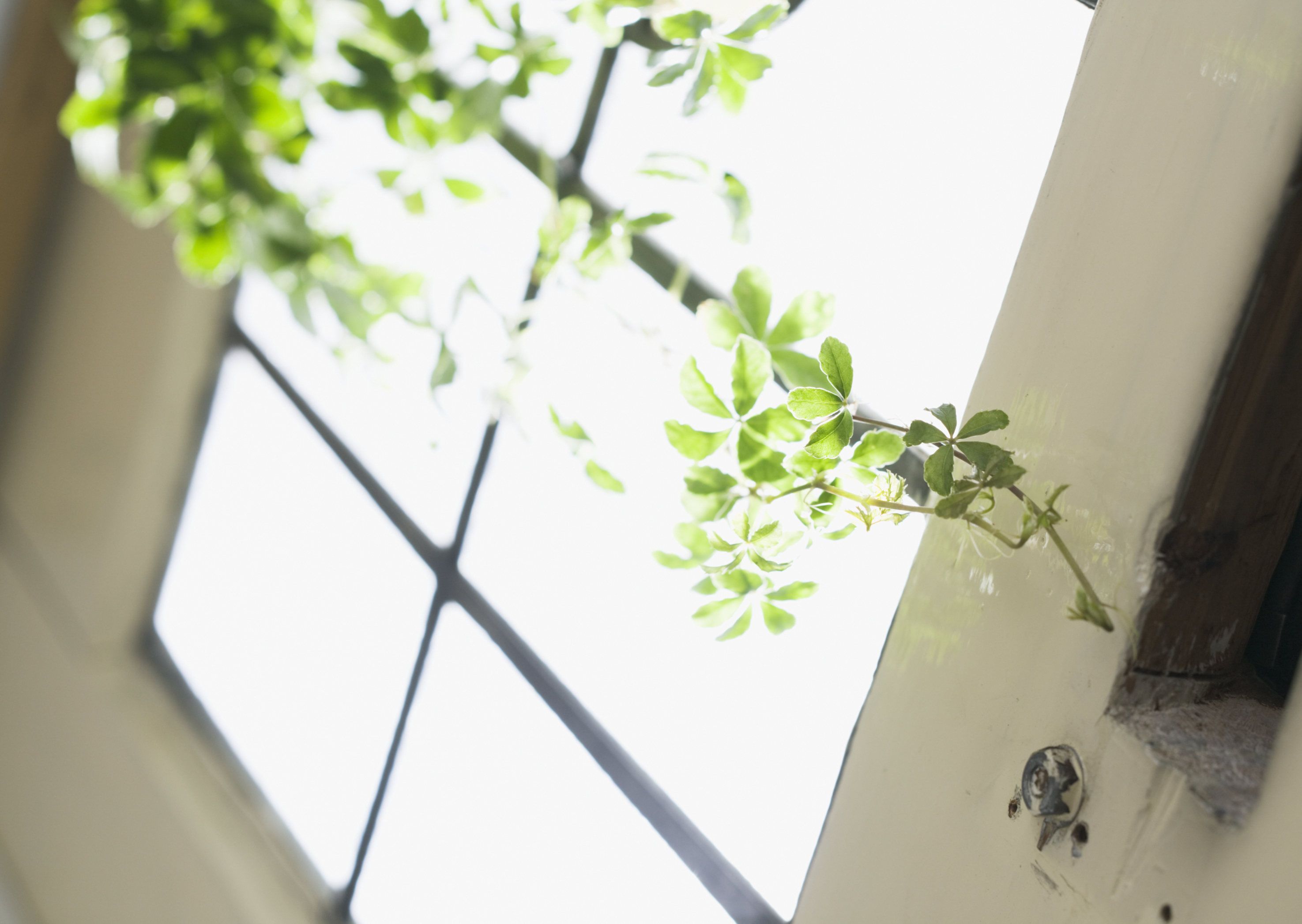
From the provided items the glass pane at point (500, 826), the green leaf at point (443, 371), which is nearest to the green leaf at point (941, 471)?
the green leaf at point (443, 371)

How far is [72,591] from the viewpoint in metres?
1.50

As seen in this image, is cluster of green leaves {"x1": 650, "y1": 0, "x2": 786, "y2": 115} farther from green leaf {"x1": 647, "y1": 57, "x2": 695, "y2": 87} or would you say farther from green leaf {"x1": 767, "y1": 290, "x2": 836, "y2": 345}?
green leaf {"x1": 767, "y1": 290, "x2": 836, "y2": 345}

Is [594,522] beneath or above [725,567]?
beneath

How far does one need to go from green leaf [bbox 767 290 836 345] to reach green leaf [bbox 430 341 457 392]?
0.15 metres

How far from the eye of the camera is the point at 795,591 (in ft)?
1.56

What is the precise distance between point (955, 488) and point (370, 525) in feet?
2.90

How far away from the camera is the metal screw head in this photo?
17.1 inches

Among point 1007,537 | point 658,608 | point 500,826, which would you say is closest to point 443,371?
point 1007,537

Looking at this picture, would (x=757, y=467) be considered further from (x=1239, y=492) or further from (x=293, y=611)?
(x=293, y=611)

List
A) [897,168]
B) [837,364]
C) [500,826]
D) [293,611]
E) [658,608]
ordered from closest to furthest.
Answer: [837,364] → [897,168] → [658,608] → [500,826] → [293,611]

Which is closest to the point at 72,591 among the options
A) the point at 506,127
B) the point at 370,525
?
the point at 370,525

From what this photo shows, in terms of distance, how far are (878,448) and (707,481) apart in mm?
76

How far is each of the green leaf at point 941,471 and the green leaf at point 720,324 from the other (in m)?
0.11

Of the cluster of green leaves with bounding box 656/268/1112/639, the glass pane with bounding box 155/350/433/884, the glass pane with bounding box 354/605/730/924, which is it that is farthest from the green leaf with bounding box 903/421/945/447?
the glass pane with bounding box 155/350/433/884
